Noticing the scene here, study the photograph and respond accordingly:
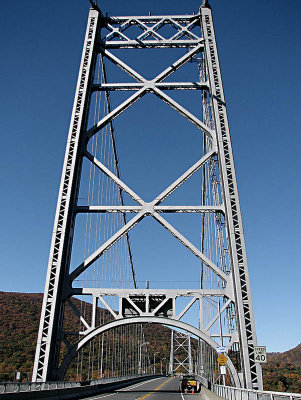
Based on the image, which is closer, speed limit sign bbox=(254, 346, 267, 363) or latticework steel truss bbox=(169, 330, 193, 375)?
speed limit sign bbox=(254, 346, 267, 363)

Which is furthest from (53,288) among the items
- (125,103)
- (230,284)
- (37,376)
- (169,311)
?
(125,103)

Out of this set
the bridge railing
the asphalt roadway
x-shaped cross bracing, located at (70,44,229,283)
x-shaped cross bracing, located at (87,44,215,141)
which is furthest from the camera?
x-shaped cross bracing, located at (87,44,215,141)

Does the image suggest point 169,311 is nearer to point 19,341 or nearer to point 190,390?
point 190,390

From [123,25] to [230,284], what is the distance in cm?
1720

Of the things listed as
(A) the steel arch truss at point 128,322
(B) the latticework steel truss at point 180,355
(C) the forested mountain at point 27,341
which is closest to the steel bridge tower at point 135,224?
(A) the steel arch truss at point 128,322

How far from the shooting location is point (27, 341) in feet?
247

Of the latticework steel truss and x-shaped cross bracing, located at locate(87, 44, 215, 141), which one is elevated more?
x-shaped cross bracing, located at locate(87, 44, 215, 141)

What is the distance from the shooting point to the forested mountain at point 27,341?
60.8 metres

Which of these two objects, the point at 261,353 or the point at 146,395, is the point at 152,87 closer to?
the point at 261,353

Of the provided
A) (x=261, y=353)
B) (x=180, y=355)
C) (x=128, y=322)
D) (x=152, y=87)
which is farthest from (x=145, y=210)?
(x=180, y=355)

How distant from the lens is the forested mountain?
60.8m

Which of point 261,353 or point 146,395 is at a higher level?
point 261,353

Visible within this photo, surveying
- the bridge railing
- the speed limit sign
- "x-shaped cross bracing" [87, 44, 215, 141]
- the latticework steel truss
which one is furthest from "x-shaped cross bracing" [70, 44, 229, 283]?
the latticework steel truss

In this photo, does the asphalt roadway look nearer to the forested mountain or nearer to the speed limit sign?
the speed limit sign
